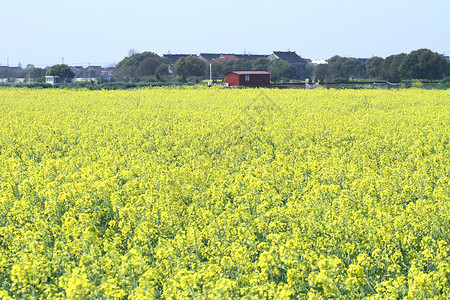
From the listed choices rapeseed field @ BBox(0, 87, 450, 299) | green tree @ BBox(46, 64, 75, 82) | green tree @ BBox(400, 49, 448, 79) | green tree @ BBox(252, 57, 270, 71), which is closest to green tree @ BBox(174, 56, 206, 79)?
green tree @ BBox(252, 57, 270, 71)

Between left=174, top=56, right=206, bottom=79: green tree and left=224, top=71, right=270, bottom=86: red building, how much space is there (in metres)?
17.3

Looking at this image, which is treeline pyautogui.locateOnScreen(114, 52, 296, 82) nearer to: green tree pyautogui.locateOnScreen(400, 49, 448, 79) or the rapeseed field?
green tree pyautogui.locateOnScreen(400, 49, 448, 79)

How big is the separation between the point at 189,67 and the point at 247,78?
20.6 metres

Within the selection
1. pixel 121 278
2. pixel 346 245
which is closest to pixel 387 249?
pixel 346 245

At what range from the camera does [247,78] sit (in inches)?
2438

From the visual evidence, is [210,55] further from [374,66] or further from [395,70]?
[395,70]

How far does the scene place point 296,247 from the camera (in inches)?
230

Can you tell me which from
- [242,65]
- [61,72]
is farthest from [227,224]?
[242,65]

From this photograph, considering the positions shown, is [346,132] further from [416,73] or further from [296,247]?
[416,73]

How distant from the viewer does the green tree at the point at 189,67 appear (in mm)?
79312

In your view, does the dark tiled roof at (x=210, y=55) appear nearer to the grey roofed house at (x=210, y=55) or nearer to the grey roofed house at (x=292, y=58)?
the grey roofed house at (x=210, y=55)

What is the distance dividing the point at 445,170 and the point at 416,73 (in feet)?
234

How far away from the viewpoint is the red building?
202 feet

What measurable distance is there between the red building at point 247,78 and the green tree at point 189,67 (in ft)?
56.7
